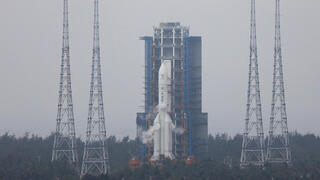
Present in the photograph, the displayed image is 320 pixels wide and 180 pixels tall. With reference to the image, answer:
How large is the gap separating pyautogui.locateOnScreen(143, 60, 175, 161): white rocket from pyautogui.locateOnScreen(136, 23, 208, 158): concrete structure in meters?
1.47

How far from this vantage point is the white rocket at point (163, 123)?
8925cm

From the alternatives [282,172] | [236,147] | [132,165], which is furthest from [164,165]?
[236,147]

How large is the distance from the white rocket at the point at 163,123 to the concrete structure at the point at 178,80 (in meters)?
1.47

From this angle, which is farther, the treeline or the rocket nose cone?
the rocket nose cone

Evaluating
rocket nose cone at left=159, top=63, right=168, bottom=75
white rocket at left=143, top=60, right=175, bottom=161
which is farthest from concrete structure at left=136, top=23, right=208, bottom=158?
rocket nose cone at left=159, top=63, right=168, bottom=75

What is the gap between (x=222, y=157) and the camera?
355ft

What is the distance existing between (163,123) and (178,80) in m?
4.93

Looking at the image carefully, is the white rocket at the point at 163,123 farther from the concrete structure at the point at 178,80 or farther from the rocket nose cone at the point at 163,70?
the concrete structure at the point at 178,80

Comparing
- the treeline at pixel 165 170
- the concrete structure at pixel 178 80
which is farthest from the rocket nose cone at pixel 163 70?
the treeline at pixel 165 170

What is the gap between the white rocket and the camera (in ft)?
293

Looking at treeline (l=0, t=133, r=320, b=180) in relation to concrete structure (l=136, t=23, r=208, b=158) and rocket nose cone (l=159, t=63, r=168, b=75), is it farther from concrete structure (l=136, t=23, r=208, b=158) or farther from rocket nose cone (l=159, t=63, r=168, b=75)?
rocket nose cone (l=159, t=63, r=168, b=75)

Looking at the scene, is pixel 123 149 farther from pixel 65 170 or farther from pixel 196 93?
pixel 65 170

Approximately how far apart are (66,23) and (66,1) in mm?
2058

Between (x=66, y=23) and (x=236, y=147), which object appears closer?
(x=66, y=23)
